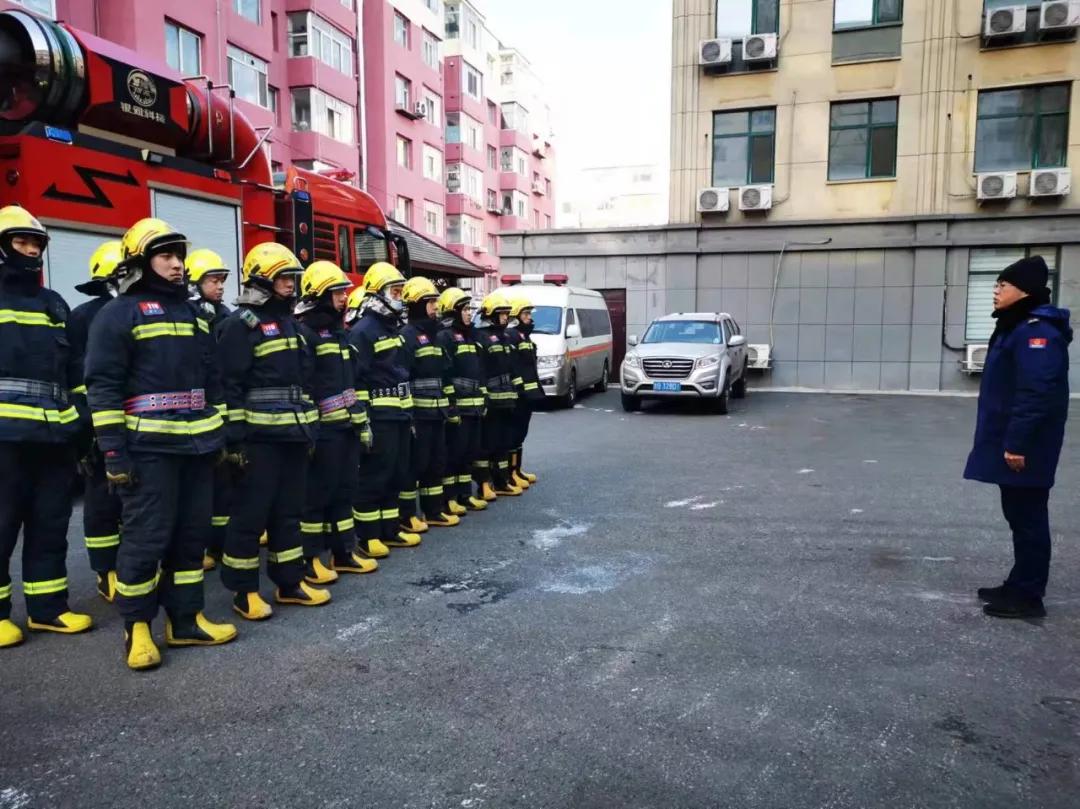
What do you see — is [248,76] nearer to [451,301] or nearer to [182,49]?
[182,49]

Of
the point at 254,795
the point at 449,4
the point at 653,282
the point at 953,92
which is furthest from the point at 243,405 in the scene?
the point at 449,4

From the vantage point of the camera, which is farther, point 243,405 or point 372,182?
point 372,182

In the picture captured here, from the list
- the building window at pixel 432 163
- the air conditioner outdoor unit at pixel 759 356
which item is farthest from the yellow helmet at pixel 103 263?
the building window at pixel 432 163

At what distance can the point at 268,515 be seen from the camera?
462 cm

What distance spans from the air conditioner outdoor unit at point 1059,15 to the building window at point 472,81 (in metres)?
31.2

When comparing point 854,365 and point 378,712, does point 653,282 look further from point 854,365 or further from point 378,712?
point 378,712

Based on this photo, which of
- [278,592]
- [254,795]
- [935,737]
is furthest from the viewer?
[278,592]

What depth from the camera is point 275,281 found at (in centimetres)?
453

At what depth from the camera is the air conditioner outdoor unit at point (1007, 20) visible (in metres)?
17.6

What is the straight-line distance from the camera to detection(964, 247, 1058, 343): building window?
1850cm

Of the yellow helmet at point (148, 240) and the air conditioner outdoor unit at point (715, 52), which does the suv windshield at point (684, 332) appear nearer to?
the air conditioner outdoor unit at point (715, 52)

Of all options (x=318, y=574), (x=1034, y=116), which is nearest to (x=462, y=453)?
(x=318, y=574)

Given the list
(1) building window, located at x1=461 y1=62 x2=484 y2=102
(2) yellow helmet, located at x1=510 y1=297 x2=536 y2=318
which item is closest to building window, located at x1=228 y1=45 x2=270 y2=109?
(1) building window, located at x1=461 y1=62 x2=484 y2=102

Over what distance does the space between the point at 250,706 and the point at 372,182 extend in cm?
3363
